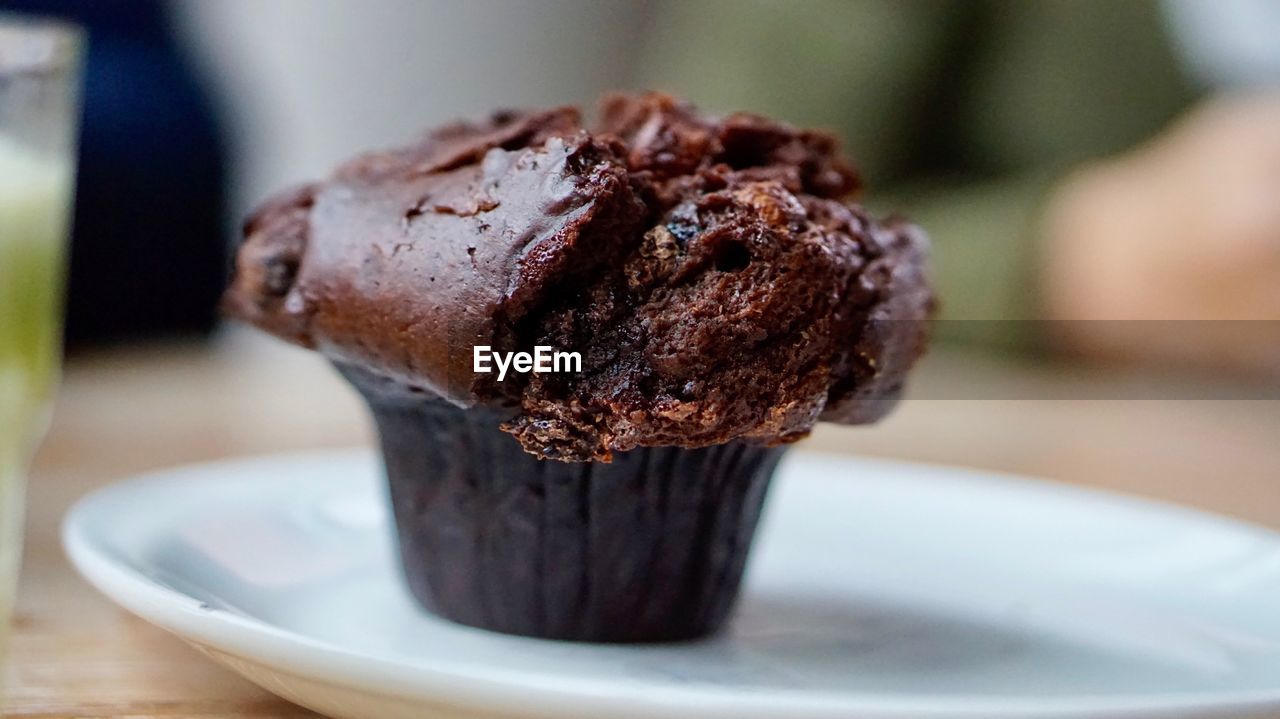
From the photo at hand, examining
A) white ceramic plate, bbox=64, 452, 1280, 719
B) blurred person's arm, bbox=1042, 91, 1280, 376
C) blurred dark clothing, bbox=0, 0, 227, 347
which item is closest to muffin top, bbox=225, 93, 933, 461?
white ceramic plate, bbox=64, 452, 1280, 719

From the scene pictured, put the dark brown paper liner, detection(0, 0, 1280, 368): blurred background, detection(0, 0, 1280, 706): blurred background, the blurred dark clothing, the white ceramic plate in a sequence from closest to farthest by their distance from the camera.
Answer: the white ceramic plate, the dark brown paper liner, detection(0, 0, 1280, 706): blurred background, detection(0, 0, 1280, 368): blurred background, the blurred dark clothing

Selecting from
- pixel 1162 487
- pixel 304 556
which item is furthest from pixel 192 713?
pixel 1162 487

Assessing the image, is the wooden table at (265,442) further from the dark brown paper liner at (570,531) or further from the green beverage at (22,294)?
the dark brown paper liner at (570,531)

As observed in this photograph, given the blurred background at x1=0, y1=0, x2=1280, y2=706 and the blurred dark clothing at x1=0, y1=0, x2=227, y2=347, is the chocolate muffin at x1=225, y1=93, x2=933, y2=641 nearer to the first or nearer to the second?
the blurred background at x1=0, y1=0, x2=1280, y2=706

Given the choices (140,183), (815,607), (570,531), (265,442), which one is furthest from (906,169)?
(570,531)

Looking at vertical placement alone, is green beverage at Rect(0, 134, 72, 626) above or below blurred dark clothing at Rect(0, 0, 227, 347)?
above

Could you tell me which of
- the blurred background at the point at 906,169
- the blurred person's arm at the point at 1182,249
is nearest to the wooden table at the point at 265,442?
the blurred background at the point at 906,169

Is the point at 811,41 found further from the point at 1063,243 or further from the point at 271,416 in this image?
the point at 271,416
